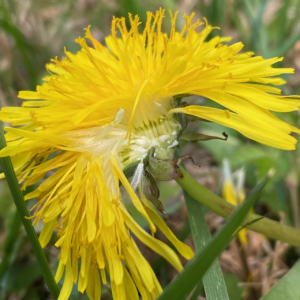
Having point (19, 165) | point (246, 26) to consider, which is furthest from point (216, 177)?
point (246, 26)

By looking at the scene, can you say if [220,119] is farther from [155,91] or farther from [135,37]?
[135,37]

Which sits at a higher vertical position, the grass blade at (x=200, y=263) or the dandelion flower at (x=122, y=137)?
the dandelion flower at (x=122, y=137)

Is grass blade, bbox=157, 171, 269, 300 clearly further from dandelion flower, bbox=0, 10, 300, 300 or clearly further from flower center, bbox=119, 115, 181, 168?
flower center, bbox=119, 115, 181, 168

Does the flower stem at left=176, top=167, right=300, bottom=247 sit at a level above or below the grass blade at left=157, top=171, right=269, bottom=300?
below

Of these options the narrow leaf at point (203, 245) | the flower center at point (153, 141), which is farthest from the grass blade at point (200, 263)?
the flower center at point (153, 141)

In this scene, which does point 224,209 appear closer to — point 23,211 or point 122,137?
point 122,137

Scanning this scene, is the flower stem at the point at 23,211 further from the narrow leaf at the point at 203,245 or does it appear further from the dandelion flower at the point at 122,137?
the narrow leaf at the point at 203,245

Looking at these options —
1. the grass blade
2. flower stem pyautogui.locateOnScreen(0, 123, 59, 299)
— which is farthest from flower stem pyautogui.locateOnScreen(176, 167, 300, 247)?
flower stem pyautogui.locateOnScreen(0, 123, 59, 299)
